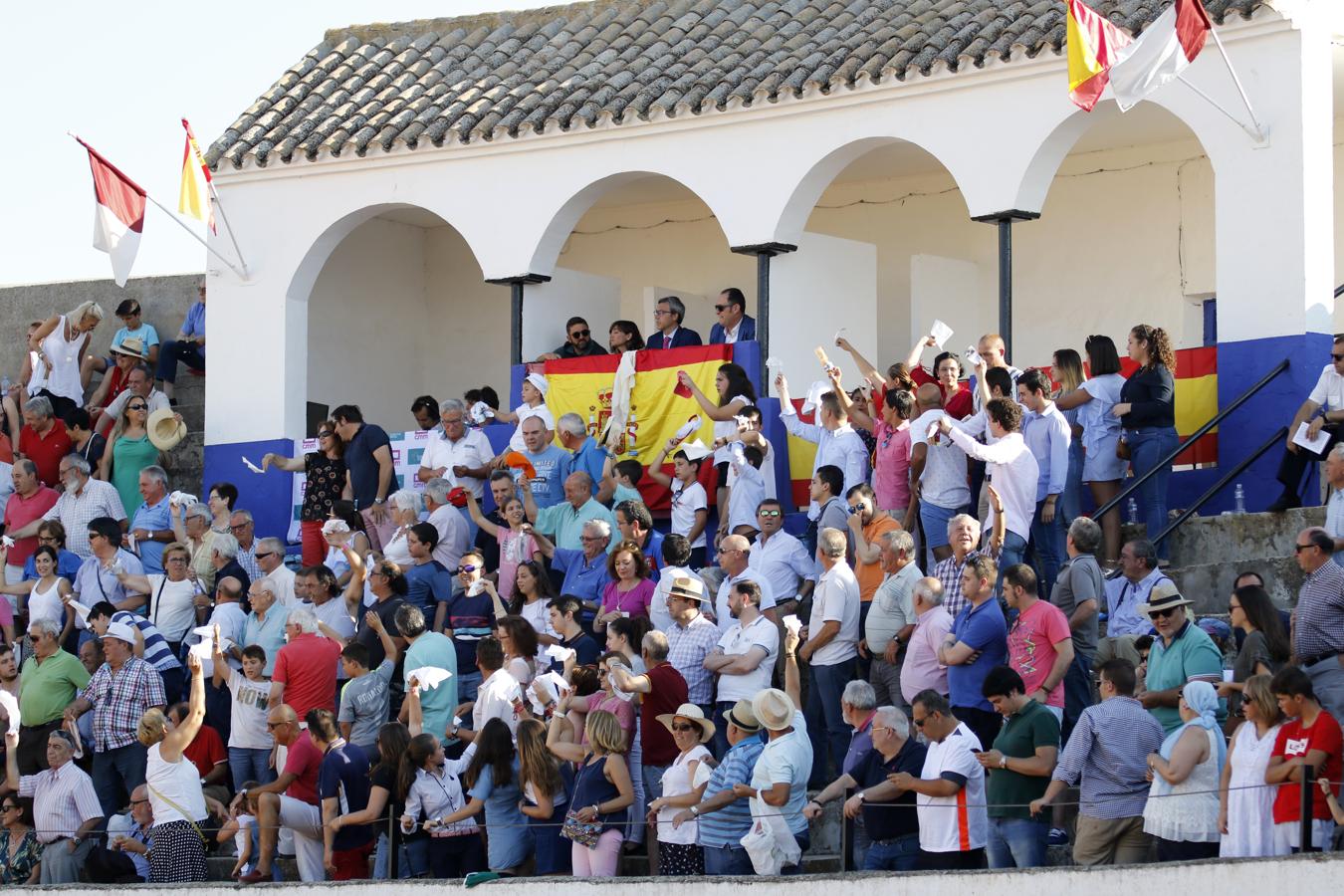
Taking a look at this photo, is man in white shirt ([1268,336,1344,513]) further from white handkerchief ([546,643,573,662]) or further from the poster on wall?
the poster on wall

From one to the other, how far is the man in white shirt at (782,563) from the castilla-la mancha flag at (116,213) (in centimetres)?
688

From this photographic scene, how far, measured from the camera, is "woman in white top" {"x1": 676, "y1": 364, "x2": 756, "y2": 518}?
1598 centimetres

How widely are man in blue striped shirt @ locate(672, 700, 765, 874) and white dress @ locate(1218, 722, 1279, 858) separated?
2.62 m

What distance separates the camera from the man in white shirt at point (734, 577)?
1357 cm

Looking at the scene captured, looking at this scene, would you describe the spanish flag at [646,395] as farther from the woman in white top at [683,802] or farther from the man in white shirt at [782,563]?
the woman in white top at [683,802]

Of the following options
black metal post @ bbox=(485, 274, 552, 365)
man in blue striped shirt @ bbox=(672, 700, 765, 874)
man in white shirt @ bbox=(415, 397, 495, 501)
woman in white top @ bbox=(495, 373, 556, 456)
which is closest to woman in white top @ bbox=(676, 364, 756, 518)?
woman in white top @ bbox=(495, 373, 556, 456)

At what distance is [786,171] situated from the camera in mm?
17484

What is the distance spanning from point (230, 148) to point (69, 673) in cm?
585

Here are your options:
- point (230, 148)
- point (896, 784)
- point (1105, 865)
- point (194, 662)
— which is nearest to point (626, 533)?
point (194, 662)

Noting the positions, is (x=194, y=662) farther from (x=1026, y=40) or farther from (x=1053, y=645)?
(x=1026, y=40)

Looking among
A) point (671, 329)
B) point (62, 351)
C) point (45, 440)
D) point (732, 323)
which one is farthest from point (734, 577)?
point (62, 351)

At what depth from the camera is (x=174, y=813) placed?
1386 centimetres

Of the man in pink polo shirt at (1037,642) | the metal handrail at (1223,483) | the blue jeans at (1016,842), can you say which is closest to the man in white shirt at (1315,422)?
the metal handrail at (1223,483)

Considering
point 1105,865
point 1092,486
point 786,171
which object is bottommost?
point 1105,865
